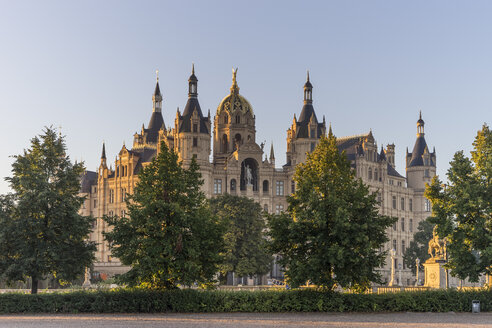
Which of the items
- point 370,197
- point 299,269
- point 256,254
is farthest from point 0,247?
point 256,254

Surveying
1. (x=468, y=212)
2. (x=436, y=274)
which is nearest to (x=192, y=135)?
(x=436, y=274)

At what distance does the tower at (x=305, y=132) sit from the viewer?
118m

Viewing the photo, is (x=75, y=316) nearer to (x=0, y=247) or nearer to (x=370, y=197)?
(x=0, y=247)

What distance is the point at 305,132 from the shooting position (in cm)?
11906

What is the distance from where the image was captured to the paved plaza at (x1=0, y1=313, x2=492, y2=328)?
1319 inches

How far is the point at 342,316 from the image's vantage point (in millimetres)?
38062

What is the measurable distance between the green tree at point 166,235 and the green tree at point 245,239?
3577 centimetres

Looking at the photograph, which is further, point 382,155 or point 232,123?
point 382,155

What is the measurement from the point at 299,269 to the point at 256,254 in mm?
41561

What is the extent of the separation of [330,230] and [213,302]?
24.5 ft

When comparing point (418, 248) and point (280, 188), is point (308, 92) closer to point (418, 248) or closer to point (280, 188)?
point (280, 188)

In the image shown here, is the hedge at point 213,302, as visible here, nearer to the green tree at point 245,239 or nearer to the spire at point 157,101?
the green tree at point 245,239

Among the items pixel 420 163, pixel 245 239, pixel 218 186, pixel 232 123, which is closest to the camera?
pixel 245 239

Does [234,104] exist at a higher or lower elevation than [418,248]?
higher
